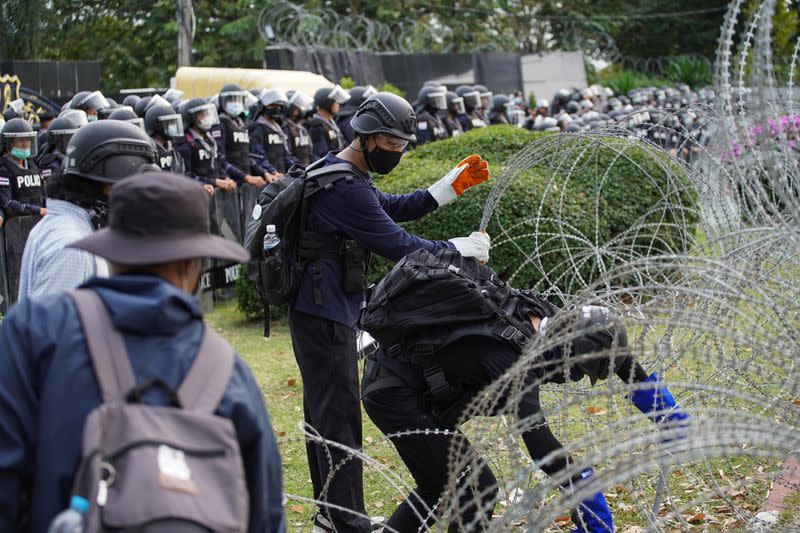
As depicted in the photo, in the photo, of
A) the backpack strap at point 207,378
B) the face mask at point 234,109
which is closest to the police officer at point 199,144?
the face mask at point 234,109

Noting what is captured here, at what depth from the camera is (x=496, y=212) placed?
830 centimetres

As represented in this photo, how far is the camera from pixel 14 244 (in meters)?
9.12

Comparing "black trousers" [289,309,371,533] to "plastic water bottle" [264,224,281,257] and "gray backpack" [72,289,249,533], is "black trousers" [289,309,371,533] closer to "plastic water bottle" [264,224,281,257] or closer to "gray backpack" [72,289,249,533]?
"plastic water bottle" [264,224,281,257]

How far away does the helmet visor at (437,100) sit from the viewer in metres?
15.9

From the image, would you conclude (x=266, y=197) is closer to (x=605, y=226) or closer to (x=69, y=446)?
(x=69, y=446)

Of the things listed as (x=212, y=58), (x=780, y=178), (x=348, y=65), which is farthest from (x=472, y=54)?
(x=780, y=178)

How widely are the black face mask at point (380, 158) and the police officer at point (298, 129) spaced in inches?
363

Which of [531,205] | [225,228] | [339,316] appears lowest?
[225,228]

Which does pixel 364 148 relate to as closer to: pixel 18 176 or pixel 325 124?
pixel 18 176

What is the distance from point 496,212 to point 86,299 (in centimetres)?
639

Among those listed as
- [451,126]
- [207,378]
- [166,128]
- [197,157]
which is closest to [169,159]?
[166,128]

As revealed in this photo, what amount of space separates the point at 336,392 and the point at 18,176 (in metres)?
6.61

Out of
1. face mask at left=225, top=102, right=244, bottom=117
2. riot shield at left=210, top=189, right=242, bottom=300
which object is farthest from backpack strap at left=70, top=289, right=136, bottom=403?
face mask at left=225, top=102, right=244, bottom=117

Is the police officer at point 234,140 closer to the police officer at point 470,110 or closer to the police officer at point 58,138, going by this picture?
the police officer at point 58,138
